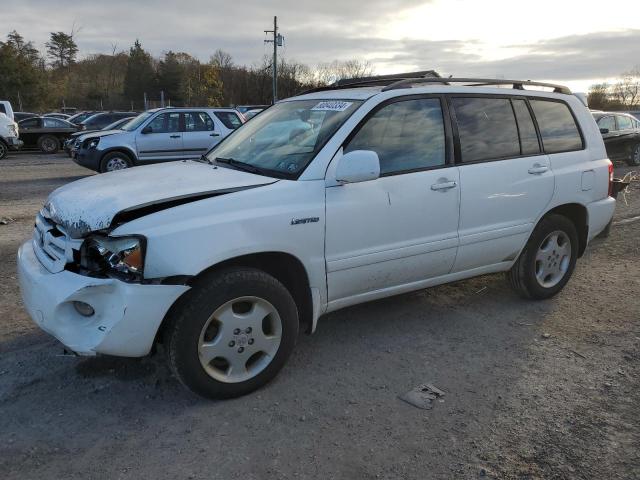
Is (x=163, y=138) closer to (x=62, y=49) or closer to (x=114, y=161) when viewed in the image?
(x=114, y=161)

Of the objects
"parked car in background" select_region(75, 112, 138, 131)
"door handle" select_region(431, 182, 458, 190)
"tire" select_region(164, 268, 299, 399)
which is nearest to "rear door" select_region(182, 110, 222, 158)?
"parked car in background" select_region(75, 112, 138, 131)

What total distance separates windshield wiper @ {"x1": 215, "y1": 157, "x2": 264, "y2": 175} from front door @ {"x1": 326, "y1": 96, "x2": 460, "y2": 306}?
1.73 feet

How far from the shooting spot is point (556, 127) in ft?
15.3

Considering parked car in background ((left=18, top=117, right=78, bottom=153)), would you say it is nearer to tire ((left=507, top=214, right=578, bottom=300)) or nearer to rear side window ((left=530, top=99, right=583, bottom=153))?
rear side window ((left=530, top=99, right=583, bottom=153))

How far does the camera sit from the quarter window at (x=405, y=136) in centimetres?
364

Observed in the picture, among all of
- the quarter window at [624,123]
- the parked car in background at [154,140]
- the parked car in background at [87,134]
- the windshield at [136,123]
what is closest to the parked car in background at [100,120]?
the parked car in background at [87,134]

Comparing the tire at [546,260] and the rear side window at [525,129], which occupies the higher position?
the rear side window at [525,129]

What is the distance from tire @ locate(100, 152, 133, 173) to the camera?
12555 millimetres

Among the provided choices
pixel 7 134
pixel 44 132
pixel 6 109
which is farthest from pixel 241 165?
pixel 44 132

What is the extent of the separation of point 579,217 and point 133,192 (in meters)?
3.79

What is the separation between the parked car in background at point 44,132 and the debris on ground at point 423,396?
20.9 m

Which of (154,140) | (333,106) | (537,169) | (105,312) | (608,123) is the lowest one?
(105,312)

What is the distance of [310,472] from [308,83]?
179 feet

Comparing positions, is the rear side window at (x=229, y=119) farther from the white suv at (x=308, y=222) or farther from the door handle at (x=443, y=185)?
the door handle at (x=443, y=185)
